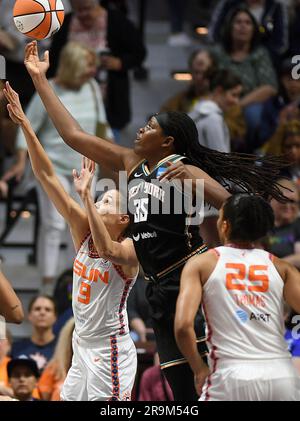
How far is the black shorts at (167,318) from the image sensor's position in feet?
21.5

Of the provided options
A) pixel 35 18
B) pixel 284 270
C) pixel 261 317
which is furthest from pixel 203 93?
pixel 261 317

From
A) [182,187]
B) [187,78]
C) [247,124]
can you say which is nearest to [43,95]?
[182,187]

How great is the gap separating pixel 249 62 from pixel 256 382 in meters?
6.07

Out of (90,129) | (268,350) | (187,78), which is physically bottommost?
(268,350)

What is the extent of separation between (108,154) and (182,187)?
640 millimetres

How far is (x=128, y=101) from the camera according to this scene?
11.4 m

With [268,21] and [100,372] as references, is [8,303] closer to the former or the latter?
[100,372]

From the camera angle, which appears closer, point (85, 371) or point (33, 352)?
point (85, 371)

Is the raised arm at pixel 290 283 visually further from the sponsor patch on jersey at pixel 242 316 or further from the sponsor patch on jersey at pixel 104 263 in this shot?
the sponsor patch on jersey at pixel 104 263

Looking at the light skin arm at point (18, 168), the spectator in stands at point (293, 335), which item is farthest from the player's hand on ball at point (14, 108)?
the light skin arm at point (18, 168)

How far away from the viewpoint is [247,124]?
10.8 m

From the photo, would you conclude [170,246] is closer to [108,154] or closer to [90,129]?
[108,154]

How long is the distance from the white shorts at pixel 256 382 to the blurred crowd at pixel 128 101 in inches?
117

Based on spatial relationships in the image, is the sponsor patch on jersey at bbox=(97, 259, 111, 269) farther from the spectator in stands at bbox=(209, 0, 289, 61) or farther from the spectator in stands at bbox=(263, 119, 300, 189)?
the spectator in stands at bbox=(209, 0, 289, 61)
